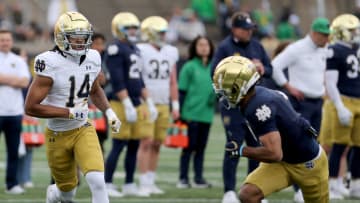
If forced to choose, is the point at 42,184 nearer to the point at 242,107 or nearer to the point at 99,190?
the point at 99,190

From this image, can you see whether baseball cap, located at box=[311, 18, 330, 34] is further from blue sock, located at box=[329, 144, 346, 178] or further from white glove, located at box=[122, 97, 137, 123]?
white glove, located at box=[122, 97, 137, 123]

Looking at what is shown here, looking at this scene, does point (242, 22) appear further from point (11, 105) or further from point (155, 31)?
point (11, 105)

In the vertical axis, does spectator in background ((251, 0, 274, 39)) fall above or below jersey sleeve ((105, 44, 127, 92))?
below

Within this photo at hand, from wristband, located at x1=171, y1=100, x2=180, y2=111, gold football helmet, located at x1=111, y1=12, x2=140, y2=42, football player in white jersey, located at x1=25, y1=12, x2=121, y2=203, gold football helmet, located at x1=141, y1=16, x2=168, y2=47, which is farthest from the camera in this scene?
wristband, located at x1=171, y1=100, x2=180, y2=111

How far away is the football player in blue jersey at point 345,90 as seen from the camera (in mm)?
12203

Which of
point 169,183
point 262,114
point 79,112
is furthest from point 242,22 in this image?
point 262,114

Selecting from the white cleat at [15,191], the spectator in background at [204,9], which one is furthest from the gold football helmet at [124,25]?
the spectator in background at [204,9]

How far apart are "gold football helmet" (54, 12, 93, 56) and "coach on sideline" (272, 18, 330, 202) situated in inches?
120

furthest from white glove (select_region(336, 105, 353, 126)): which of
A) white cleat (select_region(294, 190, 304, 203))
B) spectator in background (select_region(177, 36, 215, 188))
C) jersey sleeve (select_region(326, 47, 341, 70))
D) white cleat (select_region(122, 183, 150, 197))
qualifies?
white cleat (select_region(122, 183, 150, 197))

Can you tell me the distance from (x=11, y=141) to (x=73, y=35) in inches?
132

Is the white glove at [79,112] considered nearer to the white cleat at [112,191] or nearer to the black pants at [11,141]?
the white cleat at [112,191]

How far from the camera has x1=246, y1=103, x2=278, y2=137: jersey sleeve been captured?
27.1 feet

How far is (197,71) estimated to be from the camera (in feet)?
44.6

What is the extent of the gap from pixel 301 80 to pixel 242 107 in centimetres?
354
